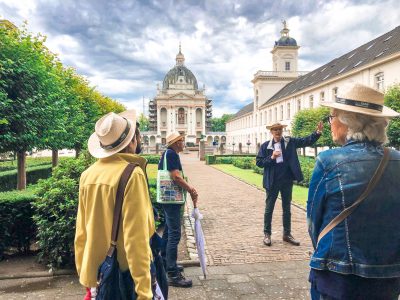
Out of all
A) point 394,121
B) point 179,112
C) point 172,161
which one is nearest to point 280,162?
point 172,161

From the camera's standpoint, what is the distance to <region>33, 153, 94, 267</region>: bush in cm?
488

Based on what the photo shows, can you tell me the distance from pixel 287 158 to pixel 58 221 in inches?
158

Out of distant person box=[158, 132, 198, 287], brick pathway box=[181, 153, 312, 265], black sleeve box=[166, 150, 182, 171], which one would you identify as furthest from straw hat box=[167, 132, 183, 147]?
brick pathway box=[181, 153, 312, 265]

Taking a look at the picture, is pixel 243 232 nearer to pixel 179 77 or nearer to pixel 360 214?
pixel 360 214

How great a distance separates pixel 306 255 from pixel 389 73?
26.5 meters

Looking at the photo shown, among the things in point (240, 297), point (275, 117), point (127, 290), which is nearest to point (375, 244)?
point (127, 290)

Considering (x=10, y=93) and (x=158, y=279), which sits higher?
(x=10, y=93)

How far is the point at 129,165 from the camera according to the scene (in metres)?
2.24

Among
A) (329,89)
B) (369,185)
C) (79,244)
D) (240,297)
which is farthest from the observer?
(329,89)

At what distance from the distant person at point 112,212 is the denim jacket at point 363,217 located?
3.88ft

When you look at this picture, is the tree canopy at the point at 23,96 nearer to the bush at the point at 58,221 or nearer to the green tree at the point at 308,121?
the bush at the point at 58,221

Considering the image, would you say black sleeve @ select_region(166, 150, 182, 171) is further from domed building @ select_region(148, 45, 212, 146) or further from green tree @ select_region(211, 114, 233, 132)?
green tree @ select_region(211, 114, 233, 132)

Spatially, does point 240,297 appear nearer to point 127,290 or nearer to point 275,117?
point 127,290

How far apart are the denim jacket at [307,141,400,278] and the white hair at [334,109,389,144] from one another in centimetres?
8
